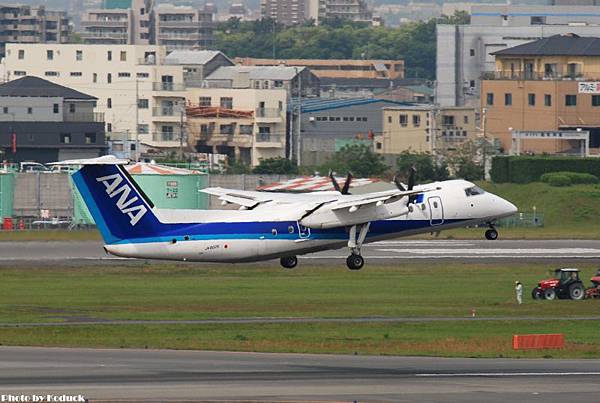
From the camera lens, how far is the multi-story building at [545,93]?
172 m

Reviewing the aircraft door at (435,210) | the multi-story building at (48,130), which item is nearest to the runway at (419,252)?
the aircraft door at (435,210)

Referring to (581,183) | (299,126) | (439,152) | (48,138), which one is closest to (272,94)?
(299,126)

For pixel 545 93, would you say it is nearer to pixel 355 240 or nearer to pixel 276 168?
pixel 276 168

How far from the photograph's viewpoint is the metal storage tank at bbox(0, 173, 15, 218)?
126m

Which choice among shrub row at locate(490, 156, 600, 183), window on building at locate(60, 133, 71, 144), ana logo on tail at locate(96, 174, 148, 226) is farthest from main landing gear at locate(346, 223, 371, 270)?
window on building at locate(60, 133, 71, 144)

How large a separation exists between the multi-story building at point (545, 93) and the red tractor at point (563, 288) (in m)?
94.0

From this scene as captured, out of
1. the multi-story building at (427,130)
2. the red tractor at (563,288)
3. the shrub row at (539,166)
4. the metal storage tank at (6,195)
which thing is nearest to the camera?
the red tractor at (563,288)

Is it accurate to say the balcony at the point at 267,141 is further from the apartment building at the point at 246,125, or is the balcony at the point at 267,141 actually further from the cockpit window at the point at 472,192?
the cockpit window at the point at 472,192

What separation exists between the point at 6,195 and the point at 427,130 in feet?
269

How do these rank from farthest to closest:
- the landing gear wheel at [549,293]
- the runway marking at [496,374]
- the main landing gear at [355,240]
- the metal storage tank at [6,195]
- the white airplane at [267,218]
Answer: the metal storage tank at [6,195], the main landing gear at [355,240], the landing gear wheel at [549,293], the white airplane at [267,218], the runway marking at [496,374]

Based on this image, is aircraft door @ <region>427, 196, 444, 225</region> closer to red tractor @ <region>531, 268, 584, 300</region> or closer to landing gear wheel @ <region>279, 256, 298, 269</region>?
landing gear wheel @ <region>279, 256, 298, 269</region>

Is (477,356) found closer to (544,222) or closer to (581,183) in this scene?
(544,222)

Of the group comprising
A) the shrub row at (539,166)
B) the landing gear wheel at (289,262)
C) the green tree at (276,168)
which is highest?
the shrub row at (539,166)

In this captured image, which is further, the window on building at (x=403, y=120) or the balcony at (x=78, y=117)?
the window on building at (x=403, y=120)
